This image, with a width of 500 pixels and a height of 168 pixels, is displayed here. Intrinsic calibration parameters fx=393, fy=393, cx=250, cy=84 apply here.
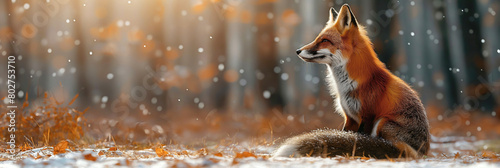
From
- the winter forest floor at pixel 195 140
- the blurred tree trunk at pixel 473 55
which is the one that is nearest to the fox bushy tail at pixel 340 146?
the winter forest floor at pixel 195 140

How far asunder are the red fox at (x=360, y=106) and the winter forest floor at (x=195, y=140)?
16 cm

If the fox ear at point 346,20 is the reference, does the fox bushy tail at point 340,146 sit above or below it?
below

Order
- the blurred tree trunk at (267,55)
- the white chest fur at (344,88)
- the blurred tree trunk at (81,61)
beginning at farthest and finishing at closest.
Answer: the blurred tree trunk at (81,61) → the blurred tree trunk at (267,55) → the white chest fur at (344,88)

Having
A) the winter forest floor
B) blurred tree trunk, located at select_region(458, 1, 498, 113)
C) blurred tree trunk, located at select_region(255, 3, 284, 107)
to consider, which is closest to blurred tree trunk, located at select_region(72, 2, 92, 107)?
the winter forest floor

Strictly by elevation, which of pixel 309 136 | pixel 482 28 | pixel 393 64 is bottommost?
pixel 309 136

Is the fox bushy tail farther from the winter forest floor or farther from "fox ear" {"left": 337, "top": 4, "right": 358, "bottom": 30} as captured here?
"fox ear" {"left": 337, "top": 4, "right": 358, "bottom": 30}

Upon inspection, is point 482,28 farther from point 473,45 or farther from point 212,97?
point 212,97

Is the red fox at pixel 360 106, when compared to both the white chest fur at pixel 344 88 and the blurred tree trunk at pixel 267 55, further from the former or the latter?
the blurred tree trunk at pixel 267 55

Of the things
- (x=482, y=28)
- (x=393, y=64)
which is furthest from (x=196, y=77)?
(x=482, y=28)

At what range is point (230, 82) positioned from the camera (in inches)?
365

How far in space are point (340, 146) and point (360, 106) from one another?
57cm

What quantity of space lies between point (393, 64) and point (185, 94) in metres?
4.81

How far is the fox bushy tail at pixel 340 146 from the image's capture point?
10.9ft

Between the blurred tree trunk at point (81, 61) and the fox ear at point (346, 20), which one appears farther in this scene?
the blurred tree trunk at point (81, 61)
